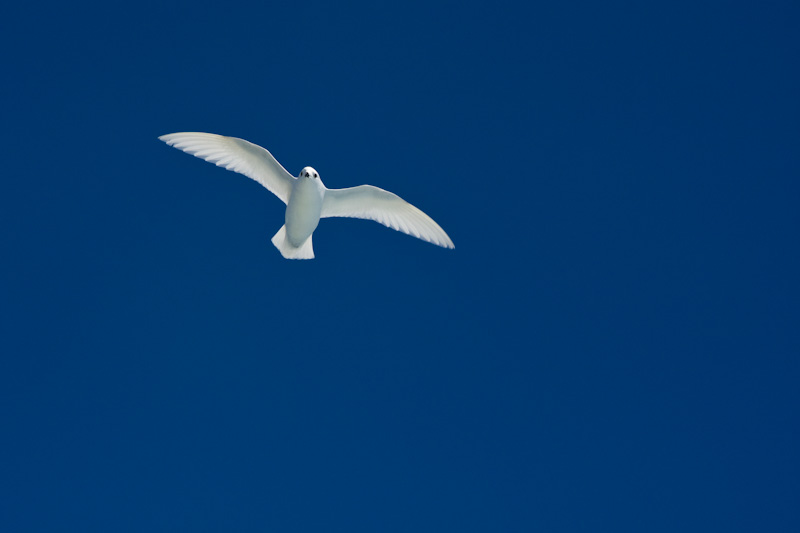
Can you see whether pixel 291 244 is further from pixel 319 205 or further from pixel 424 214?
pixel 424 214

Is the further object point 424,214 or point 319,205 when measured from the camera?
point 424,214

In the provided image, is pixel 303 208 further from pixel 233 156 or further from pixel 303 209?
pixel 233 156

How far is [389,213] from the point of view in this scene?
11.9 metres

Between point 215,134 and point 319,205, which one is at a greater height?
point 215,134

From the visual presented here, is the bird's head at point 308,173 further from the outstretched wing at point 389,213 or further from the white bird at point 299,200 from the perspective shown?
the outstretched wing at point 389,213

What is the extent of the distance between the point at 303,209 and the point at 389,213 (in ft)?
4.74

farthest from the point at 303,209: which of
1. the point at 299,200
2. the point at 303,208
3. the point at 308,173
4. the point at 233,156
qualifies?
the point at 233,156

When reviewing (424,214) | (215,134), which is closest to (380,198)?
(424,214)

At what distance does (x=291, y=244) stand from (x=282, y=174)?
2.89 ft

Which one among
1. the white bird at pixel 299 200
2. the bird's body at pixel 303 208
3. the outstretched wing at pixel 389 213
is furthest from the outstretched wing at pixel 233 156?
the outstretched wing at pixel 389 213

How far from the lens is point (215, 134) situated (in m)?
11.4

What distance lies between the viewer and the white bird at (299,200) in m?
11.0

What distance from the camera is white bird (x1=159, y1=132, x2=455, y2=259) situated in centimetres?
1102

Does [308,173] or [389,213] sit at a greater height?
[389,213]
